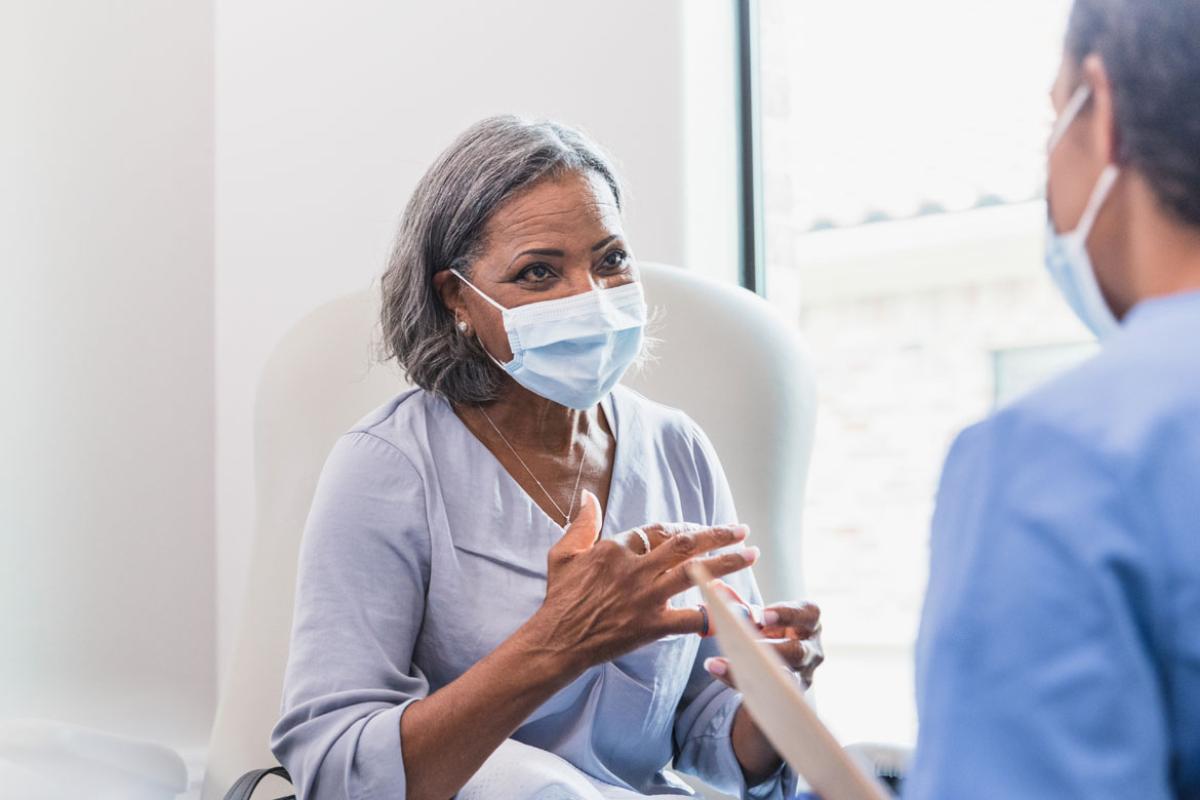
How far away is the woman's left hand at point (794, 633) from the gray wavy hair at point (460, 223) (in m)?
0.43

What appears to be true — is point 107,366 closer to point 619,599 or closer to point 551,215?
point 551,215

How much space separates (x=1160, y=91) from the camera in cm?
62

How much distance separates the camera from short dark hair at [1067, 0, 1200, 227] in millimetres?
616

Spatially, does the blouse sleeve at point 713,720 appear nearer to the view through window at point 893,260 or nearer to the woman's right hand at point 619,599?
the woman's right hand at point 619,599

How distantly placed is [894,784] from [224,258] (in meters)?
1.79

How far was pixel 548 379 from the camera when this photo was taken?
4.83ft

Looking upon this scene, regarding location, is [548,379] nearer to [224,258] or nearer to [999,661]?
[999,661]

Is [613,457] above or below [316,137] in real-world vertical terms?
below

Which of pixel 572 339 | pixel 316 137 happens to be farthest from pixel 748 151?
pixel 572 339

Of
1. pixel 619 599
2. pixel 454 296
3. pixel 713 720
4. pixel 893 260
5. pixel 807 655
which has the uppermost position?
pixel 454 296

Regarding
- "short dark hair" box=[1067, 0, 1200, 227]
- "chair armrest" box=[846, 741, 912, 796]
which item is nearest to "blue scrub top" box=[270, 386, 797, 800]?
"chair armrest" box=[846, 741, 912, 796]

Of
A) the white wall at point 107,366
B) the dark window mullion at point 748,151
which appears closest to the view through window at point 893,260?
the dark window mullion at point 748,151

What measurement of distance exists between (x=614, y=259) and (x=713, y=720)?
1.81 ft

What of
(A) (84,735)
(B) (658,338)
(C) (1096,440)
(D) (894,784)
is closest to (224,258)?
(B) (658,338)
